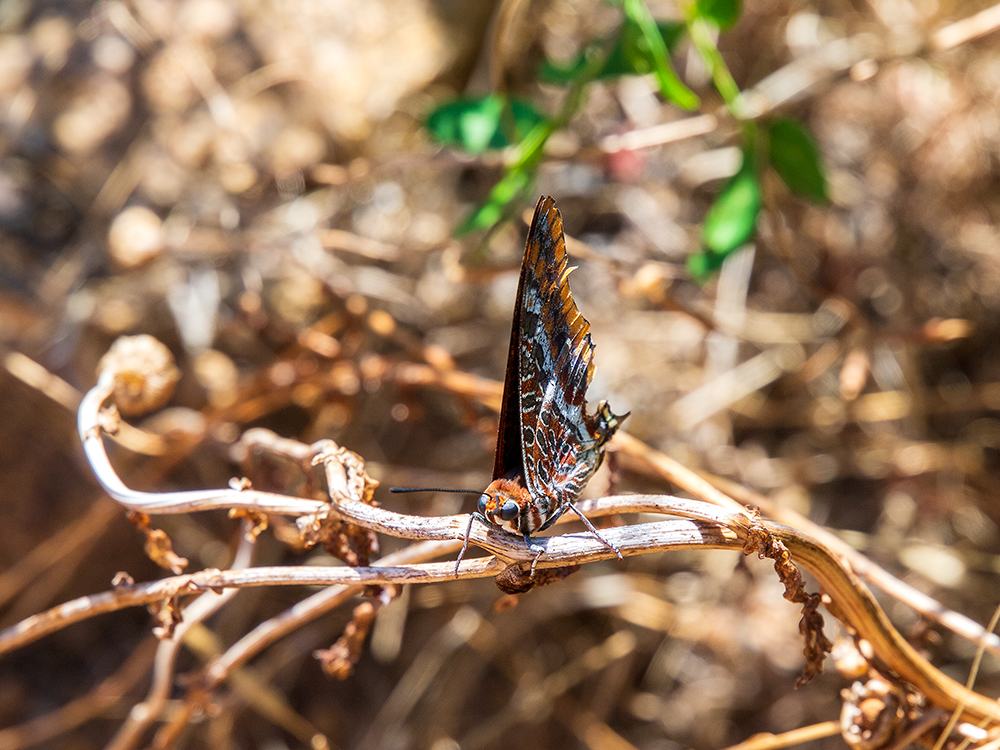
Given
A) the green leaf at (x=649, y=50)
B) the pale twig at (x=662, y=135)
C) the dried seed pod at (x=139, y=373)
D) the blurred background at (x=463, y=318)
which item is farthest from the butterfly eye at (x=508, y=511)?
the pale twig at (x=662, y=135)

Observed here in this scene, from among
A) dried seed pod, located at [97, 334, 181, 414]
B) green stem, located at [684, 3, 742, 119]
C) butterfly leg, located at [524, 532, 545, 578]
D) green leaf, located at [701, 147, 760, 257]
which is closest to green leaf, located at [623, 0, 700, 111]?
green stem, located at [684, 3, 742, 119]

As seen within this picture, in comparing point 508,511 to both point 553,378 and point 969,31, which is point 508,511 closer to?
point 553,378

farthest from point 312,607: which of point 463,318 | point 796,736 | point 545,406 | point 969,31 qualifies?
point 969,31

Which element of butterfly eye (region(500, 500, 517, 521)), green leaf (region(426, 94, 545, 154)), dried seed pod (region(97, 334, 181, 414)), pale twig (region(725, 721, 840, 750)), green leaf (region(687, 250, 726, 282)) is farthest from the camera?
green leaf (region(426, 94, 545, 154))

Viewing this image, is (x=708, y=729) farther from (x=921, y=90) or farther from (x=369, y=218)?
(x=921, y=90)

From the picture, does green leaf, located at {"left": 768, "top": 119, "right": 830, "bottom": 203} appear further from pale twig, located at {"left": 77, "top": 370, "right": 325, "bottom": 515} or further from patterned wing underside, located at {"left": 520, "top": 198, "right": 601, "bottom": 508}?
pale twig, located at {"left": 77, "top": 370, "right": 325, "bottom": 515}

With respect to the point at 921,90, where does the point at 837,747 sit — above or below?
below

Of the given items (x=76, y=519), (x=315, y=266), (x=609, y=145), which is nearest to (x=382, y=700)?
(x=76, y=519)
